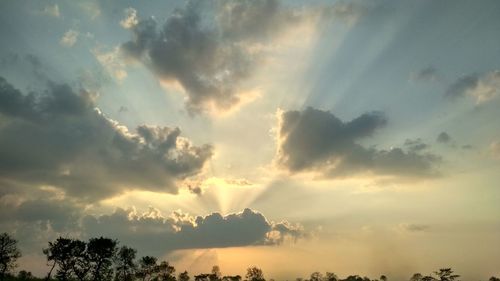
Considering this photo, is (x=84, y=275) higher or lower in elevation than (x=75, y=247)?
lower

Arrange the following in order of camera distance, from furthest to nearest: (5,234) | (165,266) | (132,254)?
1. (165,266)
2. (132,254)
3. (5,234)

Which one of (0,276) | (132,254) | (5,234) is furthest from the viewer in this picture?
(132,254)

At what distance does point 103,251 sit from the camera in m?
140

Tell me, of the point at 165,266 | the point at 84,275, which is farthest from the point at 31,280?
the point at 165,266

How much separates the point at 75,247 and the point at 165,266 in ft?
201

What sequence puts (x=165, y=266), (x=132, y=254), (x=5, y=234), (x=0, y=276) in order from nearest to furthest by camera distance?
1. (x=0, y=276)
2. (x=5, y=234)
3. (x=132, y=254)
4. (x=165, y=266)

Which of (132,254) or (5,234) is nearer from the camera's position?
(5,234)

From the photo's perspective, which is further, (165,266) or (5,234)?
(165,266)

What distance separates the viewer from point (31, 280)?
470 ft

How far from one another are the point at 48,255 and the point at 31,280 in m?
15.3

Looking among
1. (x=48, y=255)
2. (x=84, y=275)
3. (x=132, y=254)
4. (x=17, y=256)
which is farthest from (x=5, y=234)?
(x=132, y=254)

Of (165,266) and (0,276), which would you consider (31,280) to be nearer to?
(0,276)

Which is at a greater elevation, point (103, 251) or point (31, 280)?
point (103, 251)

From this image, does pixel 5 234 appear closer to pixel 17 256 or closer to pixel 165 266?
pixel 17 256
